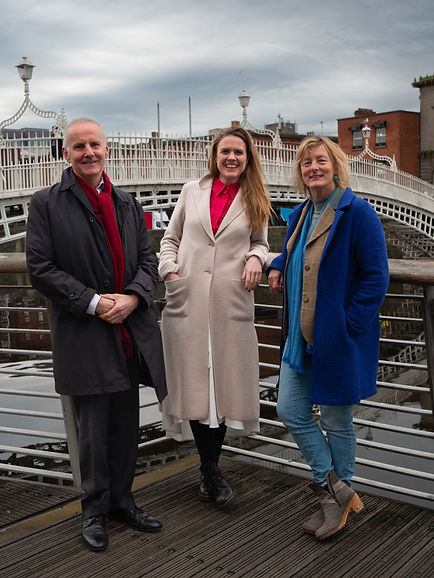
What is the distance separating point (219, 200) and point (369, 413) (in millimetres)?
4742

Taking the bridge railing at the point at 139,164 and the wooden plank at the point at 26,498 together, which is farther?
the bridge railing at the point at 139,164

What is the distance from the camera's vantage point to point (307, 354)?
2.55 meters

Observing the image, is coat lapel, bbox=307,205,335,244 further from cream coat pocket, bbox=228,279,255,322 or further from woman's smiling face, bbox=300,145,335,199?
cream coat pocket, bbox=228,279,255,322

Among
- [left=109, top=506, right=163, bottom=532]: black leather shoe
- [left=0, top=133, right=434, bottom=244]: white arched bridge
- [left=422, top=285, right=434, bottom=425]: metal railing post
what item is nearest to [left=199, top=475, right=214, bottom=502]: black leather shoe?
[left=109, top=506, right=163, bottom=532]: black leather shoe

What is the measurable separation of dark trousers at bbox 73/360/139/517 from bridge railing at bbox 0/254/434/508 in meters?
0.38

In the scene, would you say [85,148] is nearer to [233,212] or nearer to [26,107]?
[233,212]

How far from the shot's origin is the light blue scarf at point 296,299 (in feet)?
8.34

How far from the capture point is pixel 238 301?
9.23 ft

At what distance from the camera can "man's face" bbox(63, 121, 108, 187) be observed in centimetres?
259

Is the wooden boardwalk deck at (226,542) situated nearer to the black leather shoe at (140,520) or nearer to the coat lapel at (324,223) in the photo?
the black leather shoe at (140,520)

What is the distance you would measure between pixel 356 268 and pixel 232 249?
587 millimetres

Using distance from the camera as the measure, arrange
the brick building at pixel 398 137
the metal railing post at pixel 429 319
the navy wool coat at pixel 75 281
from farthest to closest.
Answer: the brick building at pixel 398 137
the metal railing post at pixel 429 319
the navy wool coat at pixel 75 281

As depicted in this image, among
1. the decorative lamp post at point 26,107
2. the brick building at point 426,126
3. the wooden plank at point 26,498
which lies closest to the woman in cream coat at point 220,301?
the wooden plank at point 26,498

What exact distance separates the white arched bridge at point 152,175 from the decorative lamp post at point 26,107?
43cm
